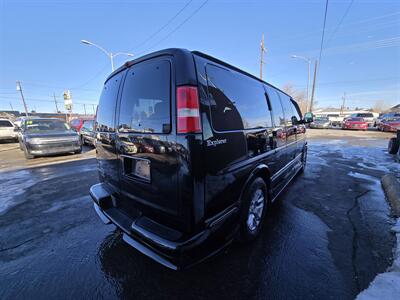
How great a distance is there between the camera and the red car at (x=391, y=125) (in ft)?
59.5

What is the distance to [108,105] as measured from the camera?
8.57ft

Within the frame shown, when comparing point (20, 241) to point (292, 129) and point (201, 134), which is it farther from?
point (292, 129)

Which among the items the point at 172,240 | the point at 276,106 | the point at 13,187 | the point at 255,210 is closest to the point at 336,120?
the point at 276,106

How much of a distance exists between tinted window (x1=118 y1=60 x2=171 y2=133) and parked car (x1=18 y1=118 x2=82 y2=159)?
760 cm

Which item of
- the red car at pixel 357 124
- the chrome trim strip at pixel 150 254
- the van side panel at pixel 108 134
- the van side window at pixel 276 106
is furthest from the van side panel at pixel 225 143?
the red car at pixel 357 124

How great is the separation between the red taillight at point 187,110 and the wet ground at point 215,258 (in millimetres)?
1557

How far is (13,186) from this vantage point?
4.93 m

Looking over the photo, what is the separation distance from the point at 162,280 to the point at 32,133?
897cm

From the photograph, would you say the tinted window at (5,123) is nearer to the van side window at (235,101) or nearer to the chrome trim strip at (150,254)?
the chrome trim strip at (150,254)

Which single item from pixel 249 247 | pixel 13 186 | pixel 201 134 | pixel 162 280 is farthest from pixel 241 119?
pixel 13 186

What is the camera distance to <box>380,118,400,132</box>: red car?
18.1 metres

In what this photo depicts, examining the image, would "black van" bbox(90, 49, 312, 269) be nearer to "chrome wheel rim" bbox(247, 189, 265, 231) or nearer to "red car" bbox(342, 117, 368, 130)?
"chrome wheel rim" bbox(247, 189, 265, 231)

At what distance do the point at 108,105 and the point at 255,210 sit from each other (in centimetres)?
240

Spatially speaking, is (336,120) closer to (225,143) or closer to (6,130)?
(225,143)
